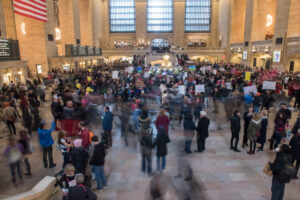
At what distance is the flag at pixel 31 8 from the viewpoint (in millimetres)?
17445

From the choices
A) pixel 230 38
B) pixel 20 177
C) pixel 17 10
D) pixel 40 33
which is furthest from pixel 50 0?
pixel 230 38

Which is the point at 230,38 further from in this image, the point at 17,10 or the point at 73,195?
the point at 73,195

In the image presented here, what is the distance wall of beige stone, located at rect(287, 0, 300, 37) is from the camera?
21156 mm

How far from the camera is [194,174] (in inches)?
228

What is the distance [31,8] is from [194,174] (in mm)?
20355

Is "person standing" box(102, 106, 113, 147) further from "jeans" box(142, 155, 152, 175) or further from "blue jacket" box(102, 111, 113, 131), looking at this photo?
"jeans" box(142, 155, 152, 175)

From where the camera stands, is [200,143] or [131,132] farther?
[131,132]

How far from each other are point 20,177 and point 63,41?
31.3 metres

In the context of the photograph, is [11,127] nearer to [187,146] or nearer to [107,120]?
[107,120]

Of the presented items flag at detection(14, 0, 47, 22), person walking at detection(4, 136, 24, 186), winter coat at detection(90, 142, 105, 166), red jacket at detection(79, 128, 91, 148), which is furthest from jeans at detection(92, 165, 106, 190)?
flag at detection(14, 0, 47, 22)

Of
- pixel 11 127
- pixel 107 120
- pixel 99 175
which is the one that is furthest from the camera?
pixel 11 127

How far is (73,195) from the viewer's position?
3.32m

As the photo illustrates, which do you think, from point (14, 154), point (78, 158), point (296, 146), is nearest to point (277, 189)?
point (296, 146)

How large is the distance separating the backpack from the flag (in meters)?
20.0
